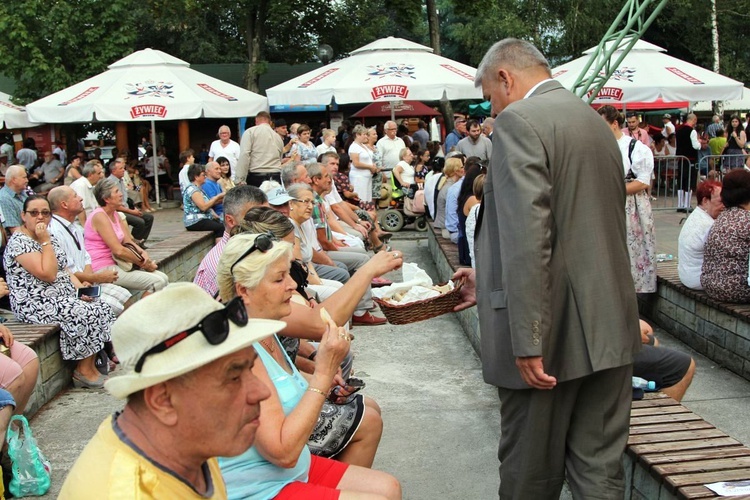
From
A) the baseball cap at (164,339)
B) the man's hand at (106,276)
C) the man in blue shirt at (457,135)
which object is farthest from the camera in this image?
the man in blue shirt at (457,135)

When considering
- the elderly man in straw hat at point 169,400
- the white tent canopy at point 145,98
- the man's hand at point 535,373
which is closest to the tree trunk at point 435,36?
the white tent canopy at point 145,98

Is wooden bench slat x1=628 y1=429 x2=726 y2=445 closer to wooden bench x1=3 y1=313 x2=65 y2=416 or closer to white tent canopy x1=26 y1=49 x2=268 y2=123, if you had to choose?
wooden bench x1=3 y1=313 x2=65 y2=416

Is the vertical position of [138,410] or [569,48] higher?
[569,48]

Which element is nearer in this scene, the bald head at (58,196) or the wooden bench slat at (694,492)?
the wooden bench slat at (694,492)

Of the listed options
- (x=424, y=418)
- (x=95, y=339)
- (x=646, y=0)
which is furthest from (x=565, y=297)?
(x=646, y=0)

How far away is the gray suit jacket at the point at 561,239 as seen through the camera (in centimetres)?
296

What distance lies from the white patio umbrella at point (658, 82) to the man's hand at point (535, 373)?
36.7 ft

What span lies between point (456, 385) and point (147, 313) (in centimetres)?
445

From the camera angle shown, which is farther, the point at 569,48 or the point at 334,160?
the point at 569,48

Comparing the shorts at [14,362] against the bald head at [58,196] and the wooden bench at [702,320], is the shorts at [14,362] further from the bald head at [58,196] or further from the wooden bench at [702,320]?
the wooden bench at [702,320]

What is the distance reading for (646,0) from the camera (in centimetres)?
839

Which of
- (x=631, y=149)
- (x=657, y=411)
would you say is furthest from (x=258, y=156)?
(x=657, y=411)

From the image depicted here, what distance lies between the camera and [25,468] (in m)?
4.49

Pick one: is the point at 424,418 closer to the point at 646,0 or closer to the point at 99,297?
the point at 99,297
